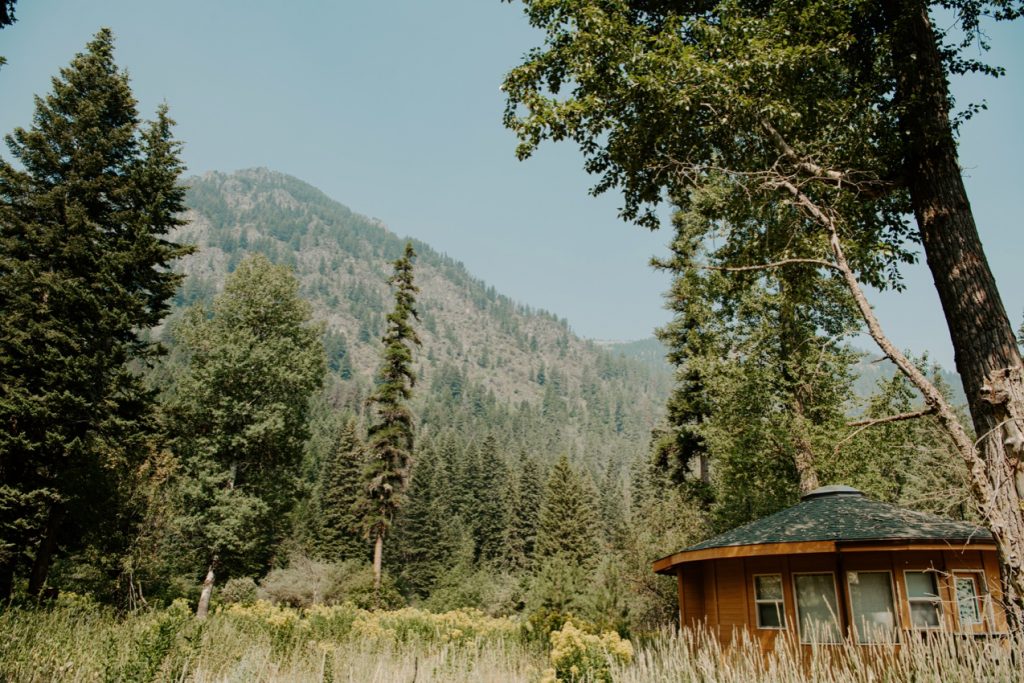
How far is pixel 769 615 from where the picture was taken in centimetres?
1225

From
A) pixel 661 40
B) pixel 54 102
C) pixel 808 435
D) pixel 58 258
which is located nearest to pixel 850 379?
pixel 808 435

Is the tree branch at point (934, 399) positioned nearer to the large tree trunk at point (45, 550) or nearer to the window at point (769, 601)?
the window at point (769, 601)

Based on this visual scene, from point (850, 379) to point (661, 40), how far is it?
15.2 metres

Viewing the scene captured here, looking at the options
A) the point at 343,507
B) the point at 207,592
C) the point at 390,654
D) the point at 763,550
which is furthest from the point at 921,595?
the point at 343,507

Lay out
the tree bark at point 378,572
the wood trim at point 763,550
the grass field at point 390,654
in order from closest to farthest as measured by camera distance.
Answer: the grass field at point 390,654 < the wood trim at point 763,550 < the tree bark at point 378,572

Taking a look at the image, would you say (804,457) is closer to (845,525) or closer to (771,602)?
(845,525)

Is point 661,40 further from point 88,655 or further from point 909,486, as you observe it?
point 909,486

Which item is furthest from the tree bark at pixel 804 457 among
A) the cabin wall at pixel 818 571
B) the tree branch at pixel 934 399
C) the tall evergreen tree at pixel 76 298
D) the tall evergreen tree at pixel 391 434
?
the tall evergreen tree at pixel 76 298

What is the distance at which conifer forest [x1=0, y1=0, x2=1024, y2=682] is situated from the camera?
6.43m

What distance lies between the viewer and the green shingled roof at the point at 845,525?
10.7 metres

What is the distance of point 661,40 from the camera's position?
272 inches

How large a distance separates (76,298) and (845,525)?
19.5m

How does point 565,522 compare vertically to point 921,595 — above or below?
above

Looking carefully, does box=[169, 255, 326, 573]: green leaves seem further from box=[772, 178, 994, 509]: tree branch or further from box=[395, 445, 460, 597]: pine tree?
box=[395, 445, 460, 597]: pine tree
